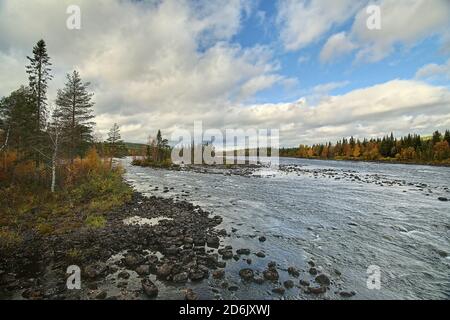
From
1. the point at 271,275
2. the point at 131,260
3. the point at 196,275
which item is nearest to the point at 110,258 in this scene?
the point at 131,260

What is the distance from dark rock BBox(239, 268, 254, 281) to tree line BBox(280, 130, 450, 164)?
367ft

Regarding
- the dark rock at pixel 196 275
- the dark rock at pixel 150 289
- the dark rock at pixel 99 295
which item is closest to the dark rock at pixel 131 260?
the dark rock at pixel 150 289

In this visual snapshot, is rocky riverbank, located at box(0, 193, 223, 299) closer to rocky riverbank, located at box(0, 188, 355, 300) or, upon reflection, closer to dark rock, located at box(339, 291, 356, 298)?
rocky riverbank, located at box(0, 188, 355, 300)

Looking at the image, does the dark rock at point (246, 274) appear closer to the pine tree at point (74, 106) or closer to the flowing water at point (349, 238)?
the flowing water at point (349, 238)

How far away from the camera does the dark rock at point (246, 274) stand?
33.7 ft

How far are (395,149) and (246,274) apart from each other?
132m

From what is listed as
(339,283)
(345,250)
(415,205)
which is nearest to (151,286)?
(339,283)

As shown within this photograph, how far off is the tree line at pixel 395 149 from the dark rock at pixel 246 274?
11187cm

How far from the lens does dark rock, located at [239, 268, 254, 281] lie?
10.3 metres

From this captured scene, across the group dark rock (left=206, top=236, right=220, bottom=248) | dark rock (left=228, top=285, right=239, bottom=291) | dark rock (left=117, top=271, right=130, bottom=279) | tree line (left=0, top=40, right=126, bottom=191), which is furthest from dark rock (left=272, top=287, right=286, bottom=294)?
tree line (left=0, top=40, right=126, bottom=191)
